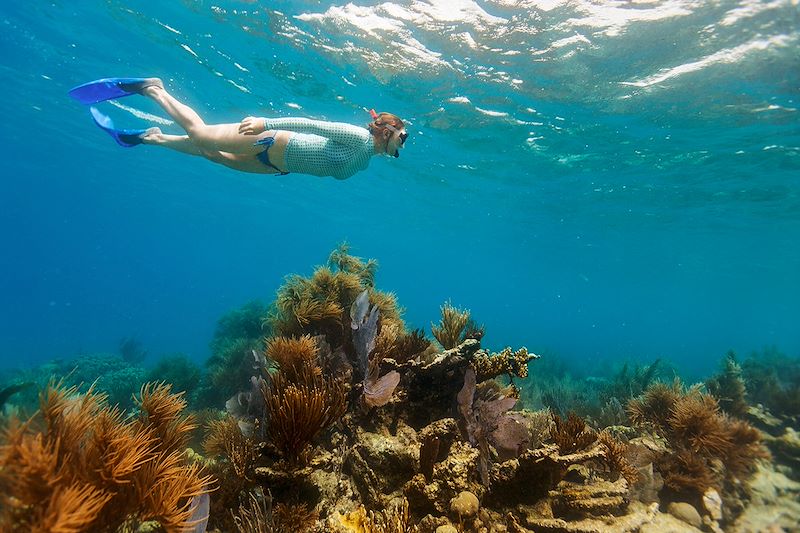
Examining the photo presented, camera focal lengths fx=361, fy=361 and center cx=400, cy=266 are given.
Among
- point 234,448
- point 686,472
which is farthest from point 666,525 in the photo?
point 234,448

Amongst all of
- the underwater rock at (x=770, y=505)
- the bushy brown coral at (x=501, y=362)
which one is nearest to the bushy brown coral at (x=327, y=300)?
the bushy brown coral at (x=501, y=362)

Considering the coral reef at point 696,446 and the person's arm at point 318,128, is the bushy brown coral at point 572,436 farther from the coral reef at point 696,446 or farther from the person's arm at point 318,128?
the person's arm at point 318,128

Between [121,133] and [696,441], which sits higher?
[121,133]

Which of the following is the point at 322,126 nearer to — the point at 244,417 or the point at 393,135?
the point at 393,135

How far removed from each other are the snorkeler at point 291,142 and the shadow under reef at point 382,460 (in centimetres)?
216

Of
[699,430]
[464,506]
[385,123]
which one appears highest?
[385,123]

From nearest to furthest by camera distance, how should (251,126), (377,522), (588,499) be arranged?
(377,522) < (588,499) < (251,126)

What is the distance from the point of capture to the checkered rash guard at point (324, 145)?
5.13 metres

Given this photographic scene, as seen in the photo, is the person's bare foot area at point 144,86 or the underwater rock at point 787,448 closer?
the person's bare foot area at point 144,86

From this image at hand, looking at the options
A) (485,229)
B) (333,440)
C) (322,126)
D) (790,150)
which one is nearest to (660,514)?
(333,440)

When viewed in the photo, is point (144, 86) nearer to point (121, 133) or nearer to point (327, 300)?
point (121, 133)

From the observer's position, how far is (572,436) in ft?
13.3

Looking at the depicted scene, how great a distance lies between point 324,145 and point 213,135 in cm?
165

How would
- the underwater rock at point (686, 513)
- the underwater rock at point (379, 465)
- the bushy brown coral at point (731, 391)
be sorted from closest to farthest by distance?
1. the underwater rock at point (379, 465)
2. the underwater rock at point (686, 513)
3. the bushy brown coral at point (731, 391)
